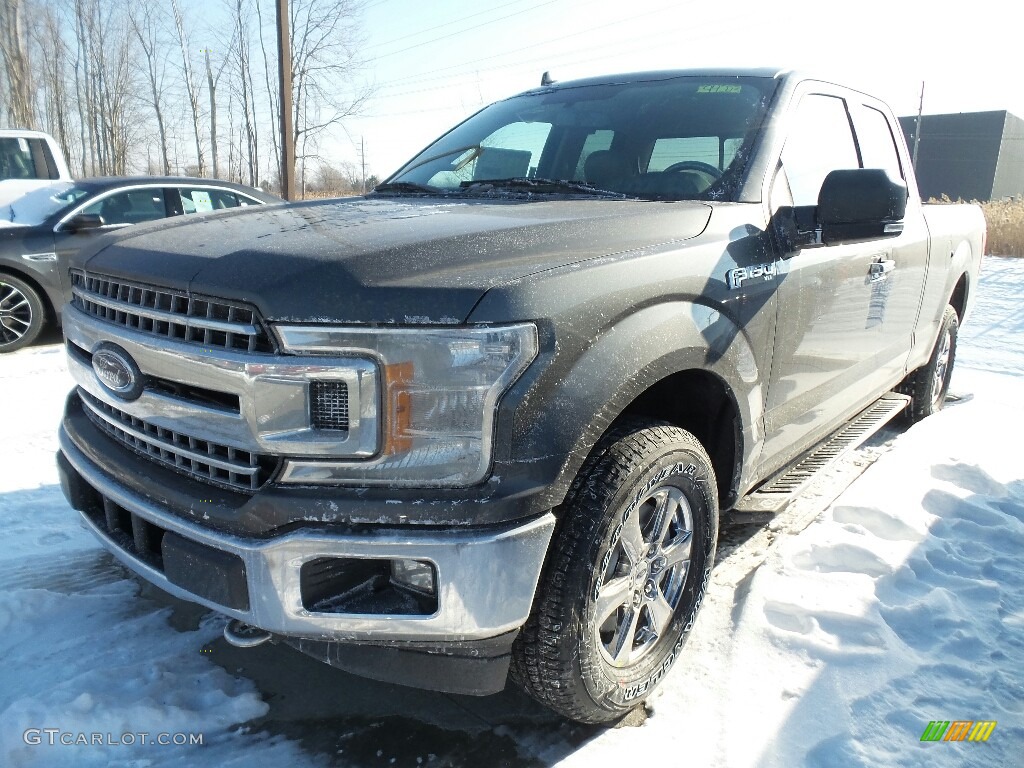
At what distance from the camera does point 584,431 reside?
1699mm

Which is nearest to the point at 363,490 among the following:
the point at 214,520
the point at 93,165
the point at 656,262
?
the point at 214,520

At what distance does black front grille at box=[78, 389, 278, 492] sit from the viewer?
65.3 inches

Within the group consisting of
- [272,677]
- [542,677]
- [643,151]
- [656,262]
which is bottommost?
[272,677]

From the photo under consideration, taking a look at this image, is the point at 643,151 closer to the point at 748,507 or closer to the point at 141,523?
the point at 748,507

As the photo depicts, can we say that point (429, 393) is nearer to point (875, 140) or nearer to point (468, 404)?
point (468, 404)

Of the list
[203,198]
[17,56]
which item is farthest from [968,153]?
[203,198]

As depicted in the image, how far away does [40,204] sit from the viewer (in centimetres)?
654

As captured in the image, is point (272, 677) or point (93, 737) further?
point (272, 677)

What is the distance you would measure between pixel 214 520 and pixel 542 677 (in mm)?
859

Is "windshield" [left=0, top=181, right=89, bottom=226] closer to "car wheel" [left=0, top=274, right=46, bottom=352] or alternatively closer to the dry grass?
"car wheel" [left=0, top=274, right=46, bottom=352]

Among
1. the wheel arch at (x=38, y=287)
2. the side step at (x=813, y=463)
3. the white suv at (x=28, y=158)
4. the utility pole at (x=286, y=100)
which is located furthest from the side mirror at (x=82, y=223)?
the utility pole at (x=286, y=100)

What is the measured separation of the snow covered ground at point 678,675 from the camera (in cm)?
195

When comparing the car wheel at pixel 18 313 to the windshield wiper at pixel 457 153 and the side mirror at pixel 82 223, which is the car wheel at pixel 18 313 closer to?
the side mirror at pixel 82 223

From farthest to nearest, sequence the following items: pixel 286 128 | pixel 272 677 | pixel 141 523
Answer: pixel 286 128 → pixel 272 677 → pixel 141 523
